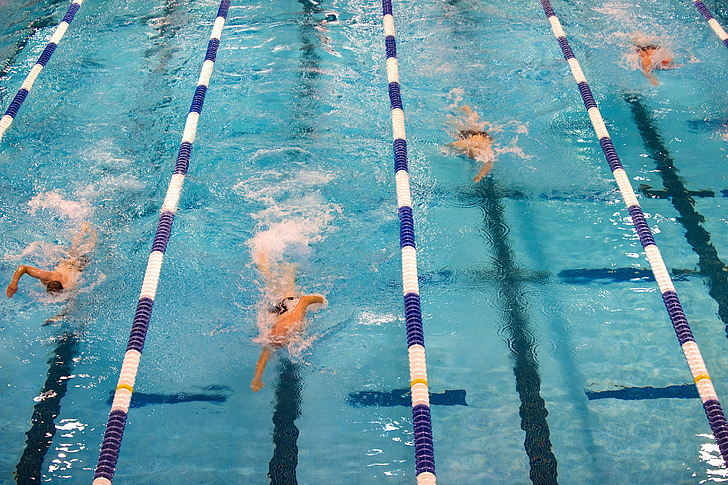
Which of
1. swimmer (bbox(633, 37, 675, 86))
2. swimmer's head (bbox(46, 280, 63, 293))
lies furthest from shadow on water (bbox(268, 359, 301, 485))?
swimmer (bbox(633, 37, 675, 86))

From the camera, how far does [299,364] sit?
3.57 meters

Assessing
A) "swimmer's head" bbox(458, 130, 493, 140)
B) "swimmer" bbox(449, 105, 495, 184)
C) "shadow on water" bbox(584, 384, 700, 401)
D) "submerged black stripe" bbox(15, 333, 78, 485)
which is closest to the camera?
"submerged black stripe" bbox(15, 333, 78, 485)

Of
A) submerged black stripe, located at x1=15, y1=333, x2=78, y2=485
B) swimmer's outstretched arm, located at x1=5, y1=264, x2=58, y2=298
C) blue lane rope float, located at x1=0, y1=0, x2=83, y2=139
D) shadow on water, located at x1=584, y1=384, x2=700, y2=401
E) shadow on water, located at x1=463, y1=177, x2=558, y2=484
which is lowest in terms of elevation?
shadow on water, located at x1=584, y1=384, x2=700, y2=401

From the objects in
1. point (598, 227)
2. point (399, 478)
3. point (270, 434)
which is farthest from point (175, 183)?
point (598, 227)

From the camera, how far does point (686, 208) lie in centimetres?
449

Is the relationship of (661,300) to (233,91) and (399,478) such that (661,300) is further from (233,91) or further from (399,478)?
(233,91)

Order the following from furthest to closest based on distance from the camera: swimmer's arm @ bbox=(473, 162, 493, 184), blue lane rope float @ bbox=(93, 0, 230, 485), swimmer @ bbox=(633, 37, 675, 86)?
swimmer @ bbox=(633, 37, 675, 86) < swimmer's arm @ bbox=(473, 162, 493, 184) < blue lane rope float @ bbox=(93, 0, 230, 485)

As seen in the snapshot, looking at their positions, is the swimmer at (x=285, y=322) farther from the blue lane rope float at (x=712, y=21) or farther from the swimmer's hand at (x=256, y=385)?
the blue lane rope float at (x=712, y=21)

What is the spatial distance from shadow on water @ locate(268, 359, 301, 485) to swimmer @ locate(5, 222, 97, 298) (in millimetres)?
1725

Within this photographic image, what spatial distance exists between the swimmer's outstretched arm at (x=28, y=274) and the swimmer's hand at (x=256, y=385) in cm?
166

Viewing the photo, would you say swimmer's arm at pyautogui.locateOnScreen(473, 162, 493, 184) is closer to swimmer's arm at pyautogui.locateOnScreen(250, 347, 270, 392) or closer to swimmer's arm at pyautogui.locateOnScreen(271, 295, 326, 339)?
swimmer's arm at pyautogui.locateOnScreen(271, 295, 326, 339)

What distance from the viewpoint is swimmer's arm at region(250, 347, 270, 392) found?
11.3ft

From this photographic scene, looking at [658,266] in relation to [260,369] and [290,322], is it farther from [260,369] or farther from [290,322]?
[260,369]

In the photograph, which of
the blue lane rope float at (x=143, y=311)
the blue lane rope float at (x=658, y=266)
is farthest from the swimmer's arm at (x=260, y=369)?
the blue lane rope float at (x=658, y=266)
